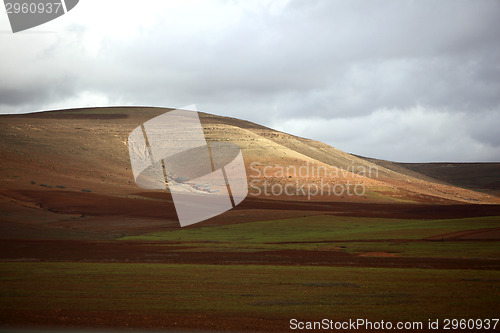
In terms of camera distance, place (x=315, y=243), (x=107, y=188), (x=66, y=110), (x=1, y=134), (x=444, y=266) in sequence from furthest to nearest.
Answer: (x=66, y=110) → (x=1, y=134) → (x=107, y=188) → (x=315, y=243) → (x=444, y=266)

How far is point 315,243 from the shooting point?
48.6m

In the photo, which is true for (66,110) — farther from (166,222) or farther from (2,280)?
(2,280)

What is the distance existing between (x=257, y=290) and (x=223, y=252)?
17798mm

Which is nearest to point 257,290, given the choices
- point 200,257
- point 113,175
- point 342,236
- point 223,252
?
point 200,257

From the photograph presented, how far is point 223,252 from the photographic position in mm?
42125

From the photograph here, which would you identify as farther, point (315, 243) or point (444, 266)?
point (315, 243)

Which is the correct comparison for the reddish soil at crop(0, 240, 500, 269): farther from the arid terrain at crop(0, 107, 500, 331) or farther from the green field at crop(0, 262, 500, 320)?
A: the green field at crop(0, 262, 500, 320)

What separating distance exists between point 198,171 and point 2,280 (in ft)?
292

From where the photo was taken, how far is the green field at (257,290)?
2042cm

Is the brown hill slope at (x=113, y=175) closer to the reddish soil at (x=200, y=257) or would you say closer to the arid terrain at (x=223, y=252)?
the arid terrain at (x=223, y=252)

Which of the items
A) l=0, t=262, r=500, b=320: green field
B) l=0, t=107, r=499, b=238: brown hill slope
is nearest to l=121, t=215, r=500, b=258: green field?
l=0, t=107, r=499, b=238: brown hill slope

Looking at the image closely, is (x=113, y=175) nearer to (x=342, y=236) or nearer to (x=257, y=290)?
(x=342, y=236)

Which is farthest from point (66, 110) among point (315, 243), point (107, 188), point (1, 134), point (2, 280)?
point (2, 280)

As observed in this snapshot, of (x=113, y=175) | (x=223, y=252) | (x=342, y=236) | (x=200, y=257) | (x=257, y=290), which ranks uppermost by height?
(x=113, y=175)
